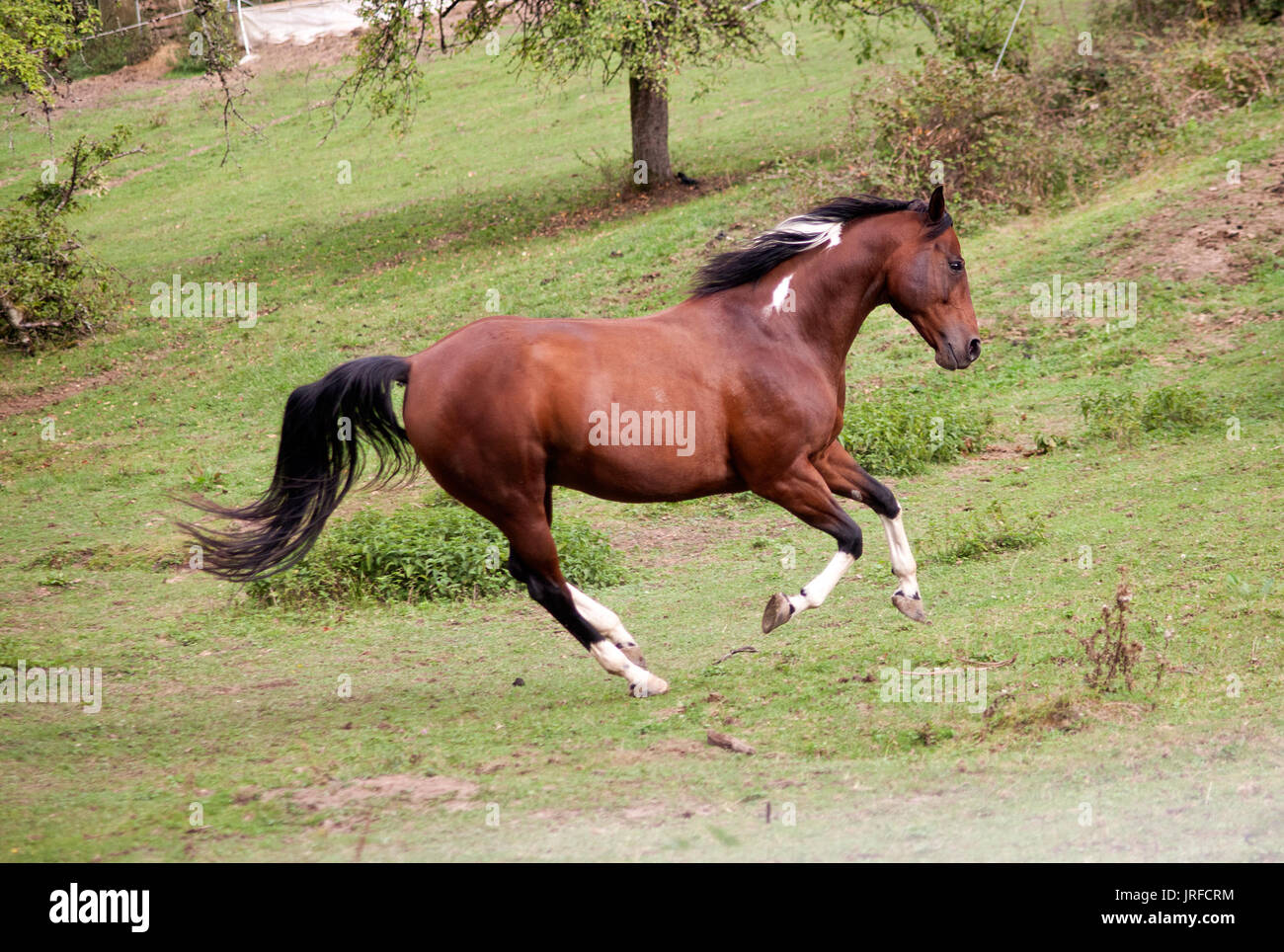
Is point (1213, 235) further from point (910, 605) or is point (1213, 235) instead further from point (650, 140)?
point (650, 140)

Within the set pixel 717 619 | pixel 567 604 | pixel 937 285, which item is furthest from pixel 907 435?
pixel 567 604

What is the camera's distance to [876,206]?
661cm

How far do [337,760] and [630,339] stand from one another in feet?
8.36

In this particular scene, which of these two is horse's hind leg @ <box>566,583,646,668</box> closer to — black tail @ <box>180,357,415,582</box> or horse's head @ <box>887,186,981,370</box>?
black tail @ <box>180,357,415,582</box>

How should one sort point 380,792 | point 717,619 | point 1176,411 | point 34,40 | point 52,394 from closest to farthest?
point 380,792 < point 717,619 < point 1176,411 < point 34,40 < point 52,394

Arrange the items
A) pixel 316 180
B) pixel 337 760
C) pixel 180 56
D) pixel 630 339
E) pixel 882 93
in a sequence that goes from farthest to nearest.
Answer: pixel 180 56 → pixel 316 180 → pixel 882 93 → pixel 630 339 → pixel 337 760

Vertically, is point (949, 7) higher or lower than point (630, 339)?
higher

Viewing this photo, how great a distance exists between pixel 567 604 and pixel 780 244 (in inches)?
91.2

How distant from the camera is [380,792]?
5152mm

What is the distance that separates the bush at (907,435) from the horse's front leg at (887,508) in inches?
152

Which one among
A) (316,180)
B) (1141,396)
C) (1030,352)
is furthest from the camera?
(316,180)

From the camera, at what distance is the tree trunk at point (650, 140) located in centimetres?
1969

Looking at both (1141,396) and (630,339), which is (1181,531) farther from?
(630,339)

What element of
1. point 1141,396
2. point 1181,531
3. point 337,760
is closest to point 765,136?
point 1141,396
